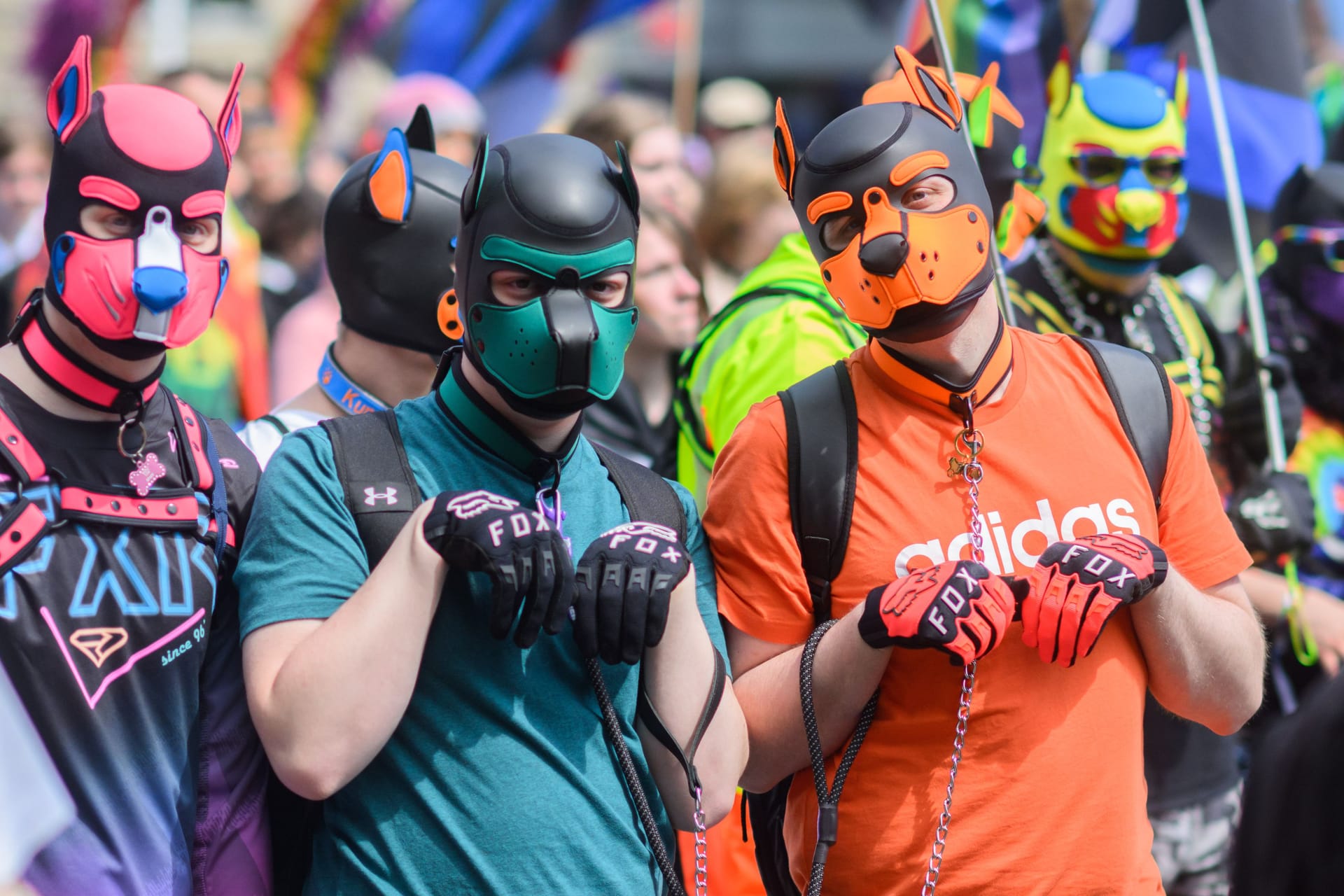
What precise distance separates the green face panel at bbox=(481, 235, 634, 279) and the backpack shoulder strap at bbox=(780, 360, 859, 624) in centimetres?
56

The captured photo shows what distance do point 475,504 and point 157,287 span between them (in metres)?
0.77

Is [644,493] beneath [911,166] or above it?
beneath

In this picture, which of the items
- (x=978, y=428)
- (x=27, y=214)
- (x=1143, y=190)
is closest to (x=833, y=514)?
(x=978, y=428)

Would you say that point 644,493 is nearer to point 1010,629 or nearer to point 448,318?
point 1010,629

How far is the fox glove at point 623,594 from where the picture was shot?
2748mm

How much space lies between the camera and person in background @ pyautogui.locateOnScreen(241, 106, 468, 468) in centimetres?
400

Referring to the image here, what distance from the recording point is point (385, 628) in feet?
8.63

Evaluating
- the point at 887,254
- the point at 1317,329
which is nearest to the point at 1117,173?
the point at 1317,329

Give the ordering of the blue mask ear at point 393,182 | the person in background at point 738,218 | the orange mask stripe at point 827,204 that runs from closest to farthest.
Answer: the orange mask stripe at point 827,204 → the blue mask ear at point 393,182 → the person in background at point 738,218

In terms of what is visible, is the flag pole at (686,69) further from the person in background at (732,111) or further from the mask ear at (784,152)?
the mask ear at (784,152)

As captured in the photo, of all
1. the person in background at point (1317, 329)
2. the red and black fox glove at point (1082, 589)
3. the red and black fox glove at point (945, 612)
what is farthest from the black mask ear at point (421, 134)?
the person in background at point (1317, 329)

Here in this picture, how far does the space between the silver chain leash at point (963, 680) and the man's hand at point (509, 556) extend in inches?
33.5

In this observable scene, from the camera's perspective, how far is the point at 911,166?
3.18 meters

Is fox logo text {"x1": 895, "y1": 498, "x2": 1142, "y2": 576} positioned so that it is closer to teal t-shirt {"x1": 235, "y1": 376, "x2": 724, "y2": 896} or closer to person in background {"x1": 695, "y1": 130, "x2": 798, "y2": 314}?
teal t-shirt {"x1": 235, "y1": 376, "x2": 724, "y2": 896}
